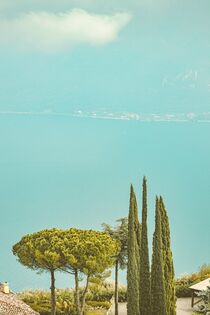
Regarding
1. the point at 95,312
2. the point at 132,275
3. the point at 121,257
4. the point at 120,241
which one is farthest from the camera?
the point at 95,312

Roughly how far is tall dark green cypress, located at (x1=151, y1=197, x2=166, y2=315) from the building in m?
4.36

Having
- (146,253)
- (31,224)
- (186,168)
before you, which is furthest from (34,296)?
(186,168)

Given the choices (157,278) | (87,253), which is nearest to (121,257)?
(87,253)

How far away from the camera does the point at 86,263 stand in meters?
16.8

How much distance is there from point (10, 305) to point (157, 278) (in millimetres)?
4845

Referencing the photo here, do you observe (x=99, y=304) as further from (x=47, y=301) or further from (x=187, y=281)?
(x=187, y=281)

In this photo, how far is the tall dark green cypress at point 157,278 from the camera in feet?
50.4

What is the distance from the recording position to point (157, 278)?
1535cm

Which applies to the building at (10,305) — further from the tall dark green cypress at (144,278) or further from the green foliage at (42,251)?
the tall dark green cypress at (144,278)

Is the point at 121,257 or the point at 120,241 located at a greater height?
the point at 120,241

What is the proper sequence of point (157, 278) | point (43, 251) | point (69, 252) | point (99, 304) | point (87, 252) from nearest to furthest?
point (157, 278) < point (69, 252) < point (87, 252) < point (43, 251) < point (99, 304)

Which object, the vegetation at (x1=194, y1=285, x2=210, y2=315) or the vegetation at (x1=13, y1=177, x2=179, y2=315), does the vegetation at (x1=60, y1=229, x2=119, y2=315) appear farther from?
the vegetation at (x1=194, y1=285, x2=210, y2=315)

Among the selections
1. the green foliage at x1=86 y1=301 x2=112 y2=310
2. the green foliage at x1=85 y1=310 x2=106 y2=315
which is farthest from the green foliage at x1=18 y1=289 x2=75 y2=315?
the green foliage at x1=86 y1=301 x2=112 y2=310

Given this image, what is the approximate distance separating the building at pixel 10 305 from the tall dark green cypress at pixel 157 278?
14.3ft
